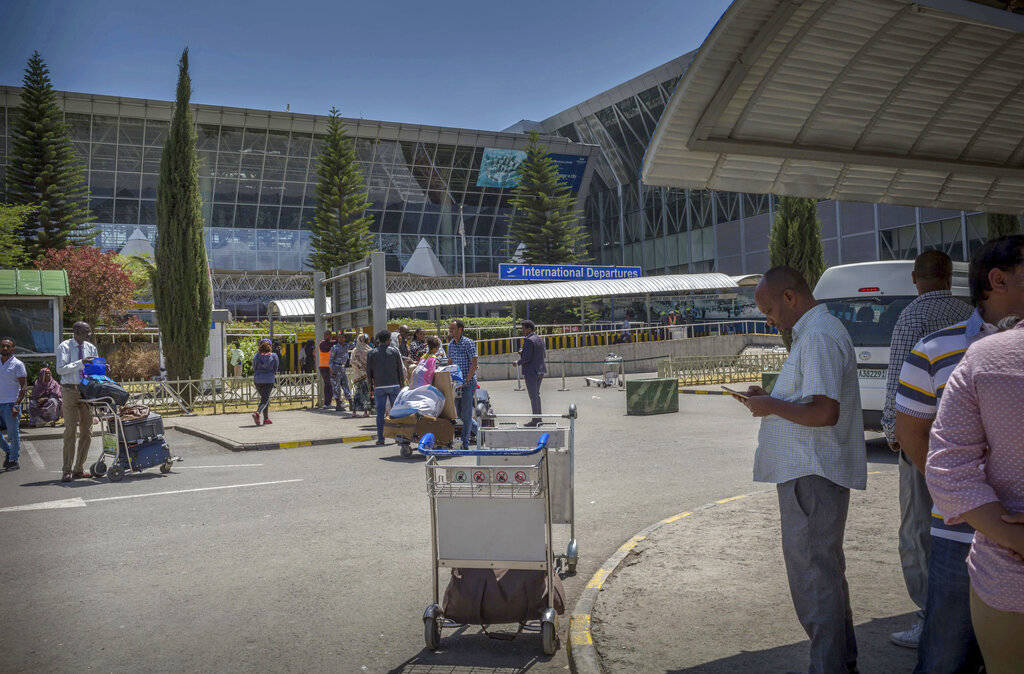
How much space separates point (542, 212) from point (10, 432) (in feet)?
145

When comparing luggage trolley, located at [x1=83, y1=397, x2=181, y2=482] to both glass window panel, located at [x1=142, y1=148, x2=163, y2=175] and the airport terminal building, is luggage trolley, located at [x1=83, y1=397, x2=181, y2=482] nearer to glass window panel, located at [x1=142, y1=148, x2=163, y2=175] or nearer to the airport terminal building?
the airport terminal building

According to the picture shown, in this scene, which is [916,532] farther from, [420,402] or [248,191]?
[248,191]

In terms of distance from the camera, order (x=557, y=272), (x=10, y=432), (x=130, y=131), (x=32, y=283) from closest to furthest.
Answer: (x=10, y=432), (x=32, y=283), (x=557, y=272), (x=130, y=131)

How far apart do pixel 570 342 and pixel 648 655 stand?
101ft

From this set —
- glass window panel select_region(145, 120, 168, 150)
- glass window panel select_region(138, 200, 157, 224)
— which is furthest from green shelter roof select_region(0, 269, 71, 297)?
glass window panel select_region(138, 200, 157, 224)

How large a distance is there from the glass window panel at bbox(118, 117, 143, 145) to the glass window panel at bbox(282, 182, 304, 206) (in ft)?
30.4

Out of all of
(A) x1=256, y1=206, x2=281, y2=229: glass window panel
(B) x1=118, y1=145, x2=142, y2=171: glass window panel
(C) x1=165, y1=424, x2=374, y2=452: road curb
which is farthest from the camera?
(A) x1=256, y1=206, x2=281, y2=229: glass window panel

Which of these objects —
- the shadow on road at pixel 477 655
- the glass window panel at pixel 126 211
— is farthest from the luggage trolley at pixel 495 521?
the glass window panel at pixel 126 211

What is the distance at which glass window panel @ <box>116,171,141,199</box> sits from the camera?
47.6 meters

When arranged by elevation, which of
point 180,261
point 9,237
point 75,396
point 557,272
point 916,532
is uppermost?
point 9,237

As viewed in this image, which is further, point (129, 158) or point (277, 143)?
point (277, 143)

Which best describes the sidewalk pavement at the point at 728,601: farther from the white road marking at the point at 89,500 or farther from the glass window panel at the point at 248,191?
the glass window panel at the point at 248,191

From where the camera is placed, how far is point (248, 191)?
50.9 metres

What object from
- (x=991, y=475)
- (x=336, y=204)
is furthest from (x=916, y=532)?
(x=336, y=204)
